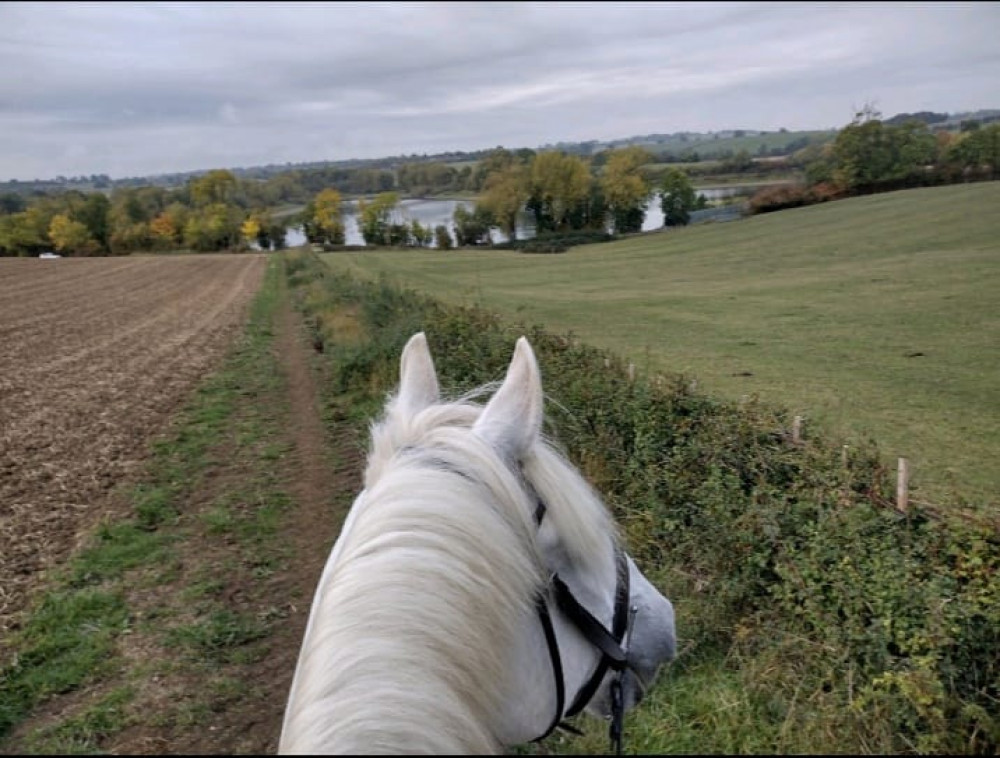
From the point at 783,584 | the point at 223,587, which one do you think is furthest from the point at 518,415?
the point at 223,587

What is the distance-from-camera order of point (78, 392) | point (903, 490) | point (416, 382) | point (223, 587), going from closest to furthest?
point (416, 382) → point (903, 490) → point (223, 587) → point (78, 392)

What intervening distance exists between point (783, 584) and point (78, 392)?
537 inches

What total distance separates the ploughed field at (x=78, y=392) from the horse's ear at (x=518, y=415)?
5.49m

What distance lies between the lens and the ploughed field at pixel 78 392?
24.0ft

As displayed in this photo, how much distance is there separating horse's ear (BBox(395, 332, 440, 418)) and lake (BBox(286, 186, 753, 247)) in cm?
7484

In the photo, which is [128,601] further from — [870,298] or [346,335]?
[870,298]

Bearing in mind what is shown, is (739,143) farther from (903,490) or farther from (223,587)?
(223,587)

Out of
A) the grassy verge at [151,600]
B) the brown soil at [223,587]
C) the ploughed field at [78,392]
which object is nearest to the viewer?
the brown soil at [223,587]

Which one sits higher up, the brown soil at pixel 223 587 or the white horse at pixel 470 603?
the white horse at pixel 470 603

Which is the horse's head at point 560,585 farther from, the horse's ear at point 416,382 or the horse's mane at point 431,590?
the horse's ear at point 416,382

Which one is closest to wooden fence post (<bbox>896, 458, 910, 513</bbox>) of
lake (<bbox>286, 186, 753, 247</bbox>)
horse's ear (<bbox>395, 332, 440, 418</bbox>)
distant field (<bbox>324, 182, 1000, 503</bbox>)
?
distant field (<bbox>324, 182, 1000, 503</bbox>)

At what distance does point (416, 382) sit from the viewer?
1887mm

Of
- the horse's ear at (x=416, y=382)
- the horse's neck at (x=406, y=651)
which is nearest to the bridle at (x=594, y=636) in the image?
the horse's neck at (x=406, y=651)

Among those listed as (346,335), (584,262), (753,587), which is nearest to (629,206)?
(584,262)
